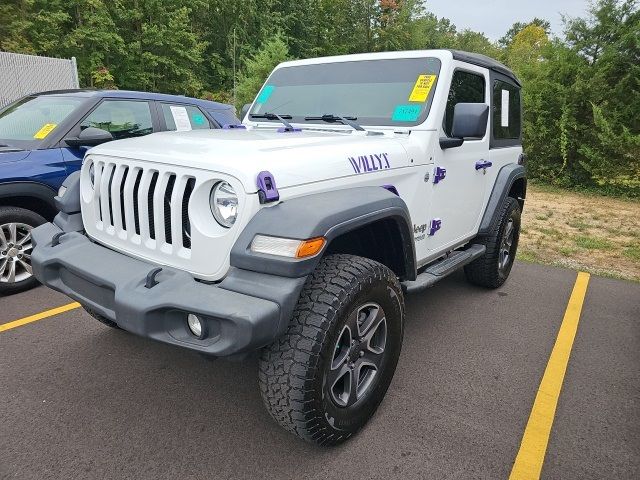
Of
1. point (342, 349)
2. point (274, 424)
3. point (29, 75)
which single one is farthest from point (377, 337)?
point (29, 75)

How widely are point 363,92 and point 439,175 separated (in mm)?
789

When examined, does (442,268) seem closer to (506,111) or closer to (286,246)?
(286,246)

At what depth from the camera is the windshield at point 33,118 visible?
405 cm

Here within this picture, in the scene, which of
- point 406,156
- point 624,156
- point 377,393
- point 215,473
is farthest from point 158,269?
point 624,156

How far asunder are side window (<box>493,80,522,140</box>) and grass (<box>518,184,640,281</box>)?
189 centimetres

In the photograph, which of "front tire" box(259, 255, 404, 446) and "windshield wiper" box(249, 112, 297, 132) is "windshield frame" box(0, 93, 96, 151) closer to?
"windshield wiper" box(249, 112, 297, 132)

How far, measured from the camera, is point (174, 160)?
6.64 feet

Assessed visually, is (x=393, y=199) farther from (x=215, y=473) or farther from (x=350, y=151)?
(x=215, y=473)

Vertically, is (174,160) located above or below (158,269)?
above

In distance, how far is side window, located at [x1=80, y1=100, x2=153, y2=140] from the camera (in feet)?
14.2

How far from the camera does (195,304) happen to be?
170cm

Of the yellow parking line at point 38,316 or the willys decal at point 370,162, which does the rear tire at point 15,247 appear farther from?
the willys decal at point 370,162

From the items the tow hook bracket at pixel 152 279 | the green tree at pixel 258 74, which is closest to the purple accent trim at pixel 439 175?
the tow hook bracket at pixel 152 279

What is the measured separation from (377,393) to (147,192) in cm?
153
